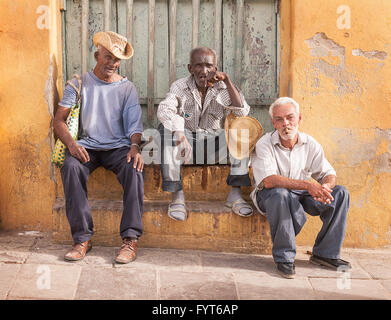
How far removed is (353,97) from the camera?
4.21 metres

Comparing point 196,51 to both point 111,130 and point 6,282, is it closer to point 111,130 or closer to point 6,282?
point 111,130

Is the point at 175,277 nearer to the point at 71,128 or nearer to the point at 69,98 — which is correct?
the point at 71,128

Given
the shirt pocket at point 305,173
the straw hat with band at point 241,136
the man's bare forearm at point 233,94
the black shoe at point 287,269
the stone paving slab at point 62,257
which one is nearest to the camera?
the black shoe at point 287,269

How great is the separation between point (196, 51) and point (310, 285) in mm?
2075

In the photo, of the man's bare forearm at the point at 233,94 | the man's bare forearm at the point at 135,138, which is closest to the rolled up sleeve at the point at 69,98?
the man's bare forearm at the point at 135,138

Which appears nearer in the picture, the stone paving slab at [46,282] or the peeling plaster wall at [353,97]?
the stone paving slab at [46,282]

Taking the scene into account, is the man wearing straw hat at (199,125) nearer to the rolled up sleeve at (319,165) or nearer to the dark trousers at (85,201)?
the dark trousers at (85,201)

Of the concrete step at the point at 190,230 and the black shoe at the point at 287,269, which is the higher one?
the concrete step at the point at 190,230

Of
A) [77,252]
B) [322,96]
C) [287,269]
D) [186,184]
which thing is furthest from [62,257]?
[322,96]

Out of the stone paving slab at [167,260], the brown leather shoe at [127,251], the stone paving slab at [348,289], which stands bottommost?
the stone paving slab at [348,289]

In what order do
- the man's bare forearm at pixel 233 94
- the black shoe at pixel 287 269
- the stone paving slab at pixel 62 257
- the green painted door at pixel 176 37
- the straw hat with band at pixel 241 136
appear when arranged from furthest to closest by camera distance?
the green painted door at pixel 176 37 → the man's bare forearm at pixel 233 94 → the straw hat with band at pixel 241 136 → the stone paving slab at pixel 62 257 → the black shoe at pixel 287 269

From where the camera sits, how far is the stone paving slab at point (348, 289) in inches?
125

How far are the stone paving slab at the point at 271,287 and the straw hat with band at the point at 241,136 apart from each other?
100 cm

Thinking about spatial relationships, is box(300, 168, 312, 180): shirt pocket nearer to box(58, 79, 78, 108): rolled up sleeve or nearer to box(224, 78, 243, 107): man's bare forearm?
box(224, 78, 243, 107): man's bare forearm
